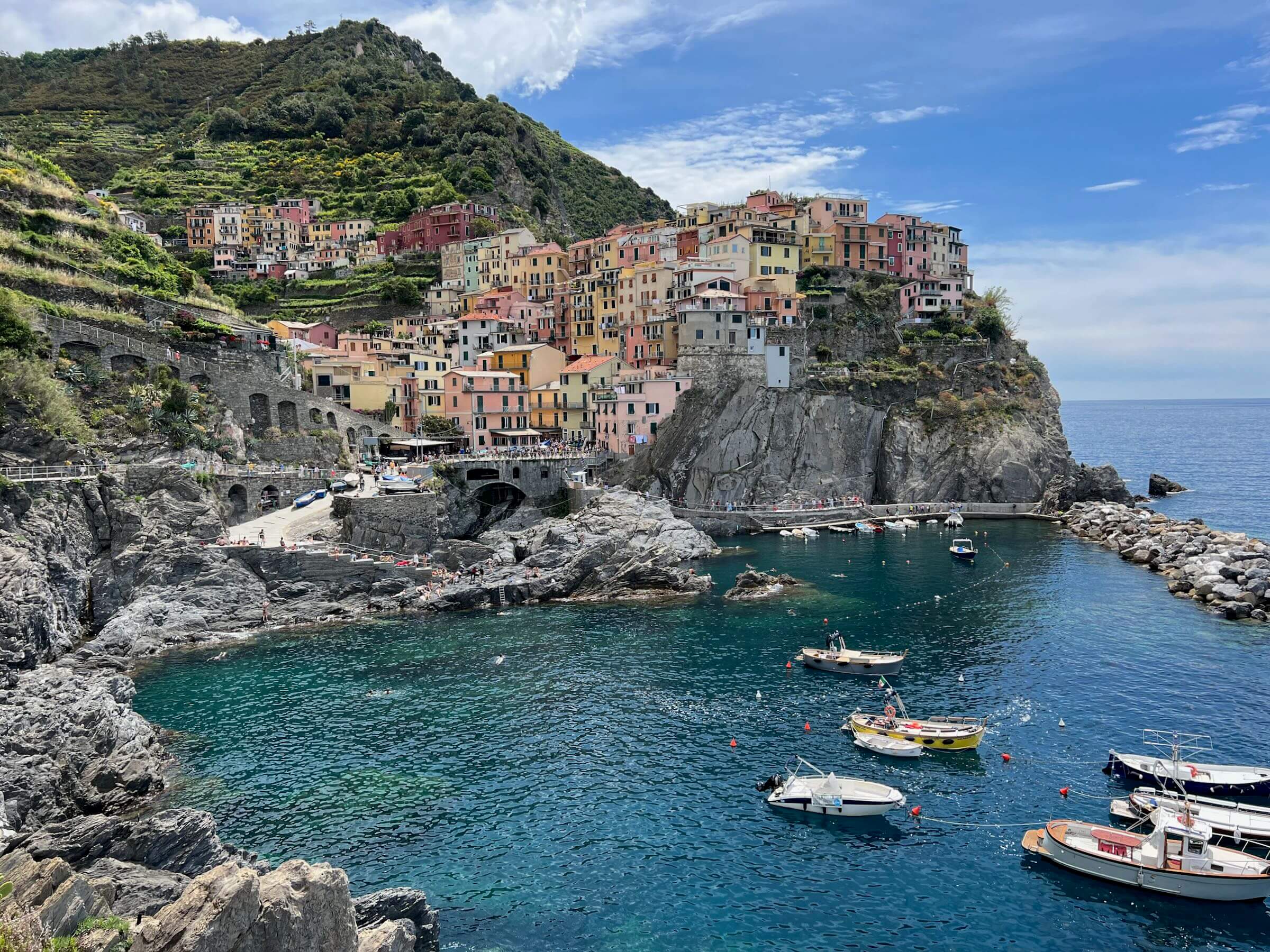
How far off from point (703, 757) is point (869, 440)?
195 ft

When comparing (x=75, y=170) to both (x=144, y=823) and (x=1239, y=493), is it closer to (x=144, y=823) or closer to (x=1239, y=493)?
(x=144, y=823)

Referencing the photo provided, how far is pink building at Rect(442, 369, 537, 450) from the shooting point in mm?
81875

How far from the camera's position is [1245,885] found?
2489 cm

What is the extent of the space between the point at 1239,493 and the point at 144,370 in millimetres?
116110

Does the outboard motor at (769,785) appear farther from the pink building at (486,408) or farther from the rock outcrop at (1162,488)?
the rock outcrop at (1162,488)

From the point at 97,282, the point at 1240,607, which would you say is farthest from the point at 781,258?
the point at 97,282

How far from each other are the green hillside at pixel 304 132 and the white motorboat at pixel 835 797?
11484 cm

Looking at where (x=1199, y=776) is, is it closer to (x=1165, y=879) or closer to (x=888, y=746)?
(x=1165, y=879)

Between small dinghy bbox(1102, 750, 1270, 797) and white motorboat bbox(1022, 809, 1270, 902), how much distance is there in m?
3.06

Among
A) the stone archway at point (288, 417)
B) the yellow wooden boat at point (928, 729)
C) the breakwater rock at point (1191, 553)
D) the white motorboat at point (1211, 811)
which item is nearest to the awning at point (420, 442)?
the stone archway at point (288, 417)

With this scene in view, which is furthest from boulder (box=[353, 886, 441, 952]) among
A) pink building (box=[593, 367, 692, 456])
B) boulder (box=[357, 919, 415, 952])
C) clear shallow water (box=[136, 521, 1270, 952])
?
pink building (box=[593, 367, 692, 456])

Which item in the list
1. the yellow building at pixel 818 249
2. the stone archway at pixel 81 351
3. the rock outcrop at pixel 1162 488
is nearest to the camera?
the stone archway at pixel 81 351

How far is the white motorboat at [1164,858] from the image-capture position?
82.1ft

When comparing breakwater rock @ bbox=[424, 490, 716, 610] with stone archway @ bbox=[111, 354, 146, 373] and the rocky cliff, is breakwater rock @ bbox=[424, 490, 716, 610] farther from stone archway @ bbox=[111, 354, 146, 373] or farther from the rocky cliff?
stone archway @ bbox=[111, 354, 146, 373]
